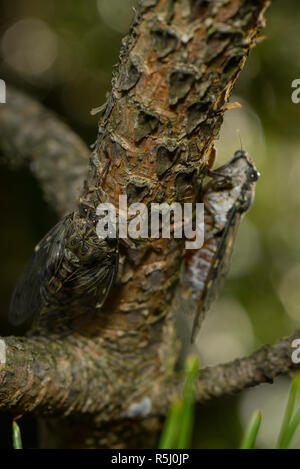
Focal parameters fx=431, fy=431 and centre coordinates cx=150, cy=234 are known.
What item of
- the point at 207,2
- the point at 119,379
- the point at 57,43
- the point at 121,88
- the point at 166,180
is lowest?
the point at 119,379

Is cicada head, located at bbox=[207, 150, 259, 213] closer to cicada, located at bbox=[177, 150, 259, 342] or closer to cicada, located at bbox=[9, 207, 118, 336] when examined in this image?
cicada, located at bbox=[177, 150, 259, 342]

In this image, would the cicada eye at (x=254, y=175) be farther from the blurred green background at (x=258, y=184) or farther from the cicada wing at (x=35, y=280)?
the cicada wing at (x=35, y=280)

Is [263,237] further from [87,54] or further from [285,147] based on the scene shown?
[87,54]

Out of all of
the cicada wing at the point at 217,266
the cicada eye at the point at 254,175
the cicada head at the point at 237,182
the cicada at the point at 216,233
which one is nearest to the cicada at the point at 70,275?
the cicada at the point at 216,233

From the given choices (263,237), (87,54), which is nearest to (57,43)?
(87,54)

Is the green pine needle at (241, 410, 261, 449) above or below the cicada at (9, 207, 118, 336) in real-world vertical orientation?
below

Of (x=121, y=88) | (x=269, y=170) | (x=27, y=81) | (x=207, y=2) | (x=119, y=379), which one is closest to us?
(x=207, y=2)

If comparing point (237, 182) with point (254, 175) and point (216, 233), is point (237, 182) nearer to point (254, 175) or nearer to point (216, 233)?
point (254, 175)

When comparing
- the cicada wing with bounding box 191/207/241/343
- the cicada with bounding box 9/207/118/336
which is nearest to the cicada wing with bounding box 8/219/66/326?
the cicada with bounding box 9/207/118/336
